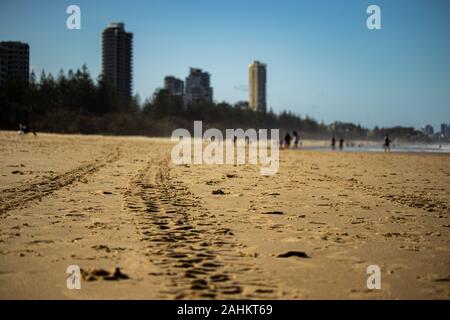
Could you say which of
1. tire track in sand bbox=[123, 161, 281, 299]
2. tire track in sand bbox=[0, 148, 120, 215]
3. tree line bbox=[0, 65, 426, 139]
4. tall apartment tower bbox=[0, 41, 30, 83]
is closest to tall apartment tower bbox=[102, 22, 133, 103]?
tree line bbox=[0, 65, 426, 139]

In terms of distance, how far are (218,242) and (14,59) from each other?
126 m

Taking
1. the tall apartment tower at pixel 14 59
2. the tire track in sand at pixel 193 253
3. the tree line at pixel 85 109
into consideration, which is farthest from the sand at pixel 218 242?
the tall apartment tower at pixel 14 59

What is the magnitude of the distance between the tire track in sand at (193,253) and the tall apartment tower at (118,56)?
15078 centimetres

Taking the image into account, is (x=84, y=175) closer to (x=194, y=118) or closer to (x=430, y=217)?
(x=430, y=217)

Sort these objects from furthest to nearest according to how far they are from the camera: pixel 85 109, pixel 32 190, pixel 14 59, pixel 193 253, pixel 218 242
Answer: pixel 14 59 → pixel 85 109 → pixel 32 190 → pixel 218 242 → pixel 193 253

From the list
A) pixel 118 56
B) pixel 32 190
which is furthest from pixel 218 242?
A: pixel 118 56

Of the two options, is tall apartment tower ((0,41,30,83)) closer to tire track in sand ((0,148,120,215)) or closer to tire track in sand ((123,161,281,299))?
tire track in sand ((0,148,120,215))

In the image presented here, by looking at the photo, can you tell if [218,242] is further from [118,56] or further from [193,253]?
[118,56]

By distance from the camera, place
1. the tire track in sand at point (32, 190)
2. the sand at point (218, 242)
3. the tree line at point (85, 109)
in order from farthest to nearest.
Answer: the tree line at point (85, 109) < the tire track in sand at point (32, 190) < the sand at point (218, 242)

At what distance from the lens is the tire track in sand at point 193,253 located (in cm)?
421

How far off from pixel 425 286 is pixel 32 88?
341ft

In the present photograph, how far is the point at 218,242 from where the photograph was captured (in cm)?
611

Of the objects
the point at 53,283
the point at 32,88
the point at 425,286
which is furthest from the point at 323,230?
the point at 32,88

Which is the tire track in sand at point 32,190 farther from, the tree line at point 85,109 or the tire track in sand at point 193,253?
the tree line at point 85,109
